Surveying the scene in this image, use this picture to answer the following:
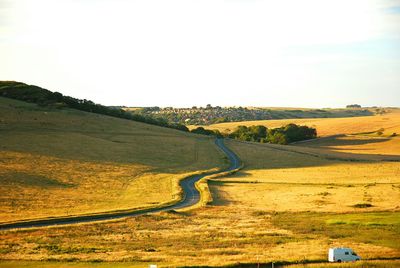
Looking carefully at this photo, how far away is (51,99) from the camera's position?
550 feet

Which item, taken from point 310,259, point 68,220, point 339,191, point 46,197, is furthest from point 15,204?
point 339,191

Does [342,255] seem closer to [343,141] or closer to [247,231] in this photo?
[247,231]

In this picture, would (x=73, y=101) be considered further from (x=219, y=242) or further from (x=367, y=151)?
(x=219, y=242)

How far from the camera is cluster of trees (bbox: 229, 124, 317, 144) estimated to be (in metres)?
176

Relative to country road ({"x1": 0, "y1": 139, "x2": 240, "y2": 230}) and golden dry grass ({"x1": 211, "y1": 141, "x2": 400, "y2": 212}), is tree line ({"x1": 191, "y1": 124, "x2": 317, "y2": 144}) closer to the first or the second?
golden dry grass ({"x1": 211, "y1": 141, "x2": 400, "y2": 212})

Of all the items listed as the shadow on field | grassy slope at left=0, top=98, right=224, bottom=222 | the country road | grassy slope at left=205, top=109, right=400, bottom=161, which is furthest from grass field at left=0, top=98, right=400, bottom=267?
the shadow on field

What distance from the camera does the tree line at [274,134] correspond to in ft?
580

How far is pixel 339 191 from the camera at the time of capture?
81.3m

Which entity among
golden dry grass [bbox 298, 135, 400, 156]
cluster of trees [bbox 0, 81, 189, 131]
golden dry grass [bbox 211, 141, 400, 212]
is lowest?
golden dry grass [bbox 211, 141, 400, 212]

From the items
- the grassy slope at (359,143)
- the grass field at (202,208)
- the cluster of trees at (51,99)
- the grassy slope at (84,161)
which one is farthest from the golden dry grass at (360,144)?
the cluster of trees at (51,99)

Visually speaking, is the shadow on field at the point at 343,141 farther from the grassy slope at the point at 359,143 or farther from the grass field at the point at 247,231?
the grass field at the point at 247,231

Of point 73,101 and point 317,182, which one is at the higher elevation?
point 73,101

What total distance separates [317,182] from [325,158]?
3818cm

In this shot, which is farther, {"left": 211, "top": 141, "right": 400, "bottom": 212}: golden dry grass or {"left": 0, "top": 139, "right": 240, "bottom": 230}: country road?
{"left": 211, "top": 141, "right": 400, "bottom": 212}: golden dry grass
